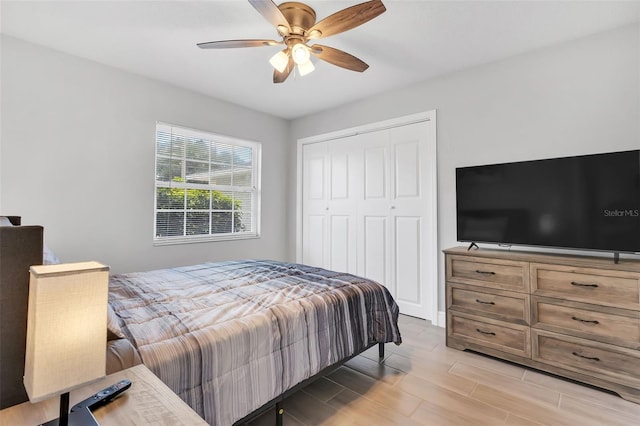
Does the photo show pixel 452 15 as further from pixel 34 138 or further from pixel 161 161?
pixel 34 138

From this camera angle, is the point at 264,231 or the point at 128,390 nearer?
the point at 128,390

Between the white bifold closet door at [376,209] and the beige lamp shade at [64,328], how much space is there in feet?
9.73

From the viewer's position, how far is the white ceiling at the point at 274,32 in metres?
2.05

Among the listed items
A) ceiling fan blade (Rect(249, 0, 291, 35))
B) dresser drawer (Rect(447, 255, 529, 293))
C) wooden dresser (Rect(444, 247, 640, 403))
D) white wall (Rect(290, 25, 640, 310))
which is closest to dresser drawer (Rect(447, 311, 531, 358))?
wooden dresser (Rect(444, 247, 640, 403))

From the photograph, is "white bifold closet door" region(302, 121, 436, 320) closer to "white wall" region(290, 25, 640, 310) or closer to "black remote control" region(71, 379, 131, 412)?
"white wall" region(290, 25, 640, 310)

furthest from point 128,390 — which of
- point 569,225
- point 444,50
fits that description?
point 444,50

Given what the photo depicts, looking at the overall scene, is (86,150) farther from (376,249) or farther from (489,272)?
(489,272)

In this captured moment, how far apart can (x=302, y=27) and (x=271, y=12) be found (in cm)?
33

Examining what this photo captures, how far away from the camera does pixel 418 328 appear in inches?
120

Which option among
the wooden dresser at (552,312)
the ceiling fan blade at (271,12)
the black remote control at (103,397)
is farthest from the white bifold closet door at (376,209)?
the black remote control at (103,397)

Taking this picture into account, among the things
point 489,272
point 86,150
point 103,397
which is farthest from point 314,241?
point 103,397

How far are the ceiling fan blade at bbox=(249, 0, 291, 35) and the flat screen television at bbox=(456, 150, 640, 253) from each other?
1.95 metres

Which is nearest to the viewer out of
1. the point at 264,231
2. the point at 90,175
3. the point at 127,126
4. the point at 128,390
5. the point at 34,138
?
the point at 128,390

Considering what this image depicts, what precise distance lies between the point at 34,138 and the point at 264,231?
8.40 ft
